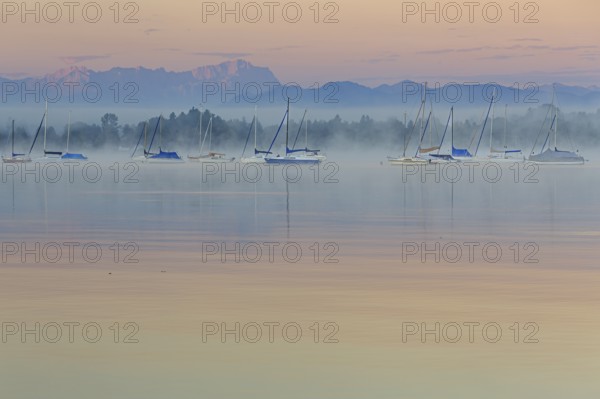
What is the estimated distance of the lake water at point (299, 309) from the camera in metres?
15.9

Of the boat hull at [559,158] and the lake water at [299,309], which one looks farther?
the boat hull at [559,158]

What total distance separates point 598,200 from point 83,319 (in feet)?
133

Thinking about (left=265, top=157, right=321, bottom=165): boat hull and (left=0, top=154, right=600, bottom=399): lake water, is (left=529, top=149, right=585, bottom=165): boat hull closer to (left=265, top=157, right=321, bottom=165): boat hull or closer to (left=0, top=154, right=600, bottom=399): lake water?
(left=265, top=157, right=321, bottom=165): boat hull

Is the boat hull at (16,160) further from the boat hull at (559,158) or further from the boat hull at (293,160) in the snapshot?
the boat hull at (559,158)

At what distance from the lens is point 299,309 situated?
21.0 meters

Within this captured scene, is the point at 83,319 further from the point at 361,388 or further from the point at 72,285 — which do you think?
the point at 361,388

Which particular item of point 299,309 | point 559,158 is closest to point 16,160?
point 559,158

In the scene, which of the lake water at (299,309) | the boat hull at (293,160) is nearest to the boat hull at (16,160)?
the boat hull at (293,160)

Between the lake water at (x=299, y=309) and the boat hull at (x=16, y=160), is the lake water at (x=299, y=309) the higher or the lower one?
the lower one

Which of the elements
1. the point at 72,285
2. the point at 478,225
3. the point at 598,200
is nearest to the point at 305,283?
the point at 72,285

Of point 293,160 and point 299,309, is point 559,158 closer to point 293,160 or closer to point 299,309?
point 293,160

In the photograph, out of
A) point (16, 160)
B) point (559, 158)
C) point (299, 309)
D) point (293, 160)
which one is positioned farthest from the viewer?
point (559, 158)

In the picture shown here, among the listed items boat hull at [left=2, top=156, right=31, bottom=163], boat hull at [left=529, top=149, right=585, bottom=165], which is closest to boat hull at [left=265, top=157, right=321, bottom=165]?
boat hull at [left=529, top=149, right=585, bottom=165]

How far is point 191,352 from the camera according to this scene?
682 inches
